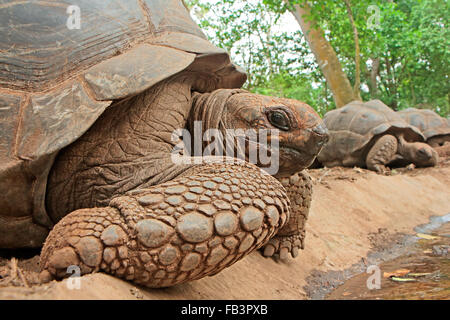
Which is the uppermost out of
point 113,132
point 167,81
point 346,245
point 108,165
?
point 167,81

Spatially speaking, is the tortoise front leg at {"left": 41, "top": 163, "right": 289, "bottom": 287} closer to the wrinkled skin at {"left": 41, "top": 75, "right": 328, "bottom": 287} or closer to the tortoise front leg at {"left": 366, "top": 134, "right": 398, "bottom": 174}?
the wrinkled skin at {"left": 41, "top": 75, "right": 328, "bottom": 287}

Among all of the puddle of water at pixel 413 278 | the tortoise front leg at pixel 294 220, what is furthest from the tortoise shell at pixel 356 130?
the tortoise front leg at pixel 294 220

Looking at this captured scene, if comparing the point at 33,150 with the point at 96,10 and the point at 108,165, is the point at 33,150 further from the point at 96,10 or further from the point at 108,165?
the point at 96,10

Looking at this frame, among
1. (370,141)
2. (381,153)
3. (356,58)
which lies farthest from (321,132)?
(356,58)

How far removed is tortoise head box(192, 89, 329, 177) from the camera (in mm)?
2266

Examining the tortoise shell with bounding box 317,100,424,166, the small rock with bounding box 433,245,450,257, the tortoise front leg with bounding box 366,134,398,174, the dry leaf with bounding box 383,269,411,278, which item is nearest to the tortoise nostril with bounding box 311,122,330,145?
the dry leaf with bounding box 383,269,411,278

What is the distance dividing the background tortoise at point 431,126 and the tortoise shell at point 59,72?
9614 mm

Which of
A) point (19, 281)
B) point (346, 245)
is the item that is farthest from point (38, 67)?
point (346, 245)

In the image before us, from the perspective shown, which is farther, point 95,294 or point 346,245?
point 346,245

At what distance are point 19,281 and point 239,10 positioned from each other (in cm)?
1050

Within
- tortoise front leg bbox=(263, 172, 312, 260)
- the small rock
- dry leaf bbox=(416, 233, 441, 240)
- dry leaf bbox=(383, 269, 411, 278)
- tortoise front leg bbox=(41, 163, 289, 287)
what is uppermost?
tortoise front leg bbox=(41, 163, 289, 287)

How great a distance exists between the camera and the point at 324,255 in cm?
338

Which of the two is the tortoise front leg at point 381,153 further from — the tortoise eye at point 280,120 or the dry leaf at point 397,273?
the tortoise eye at point 280,120

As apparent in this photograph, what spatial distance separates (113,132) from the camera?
208cm
